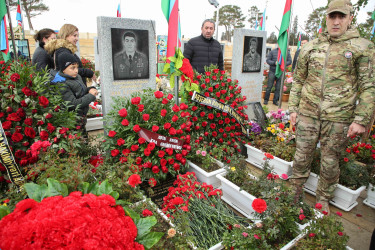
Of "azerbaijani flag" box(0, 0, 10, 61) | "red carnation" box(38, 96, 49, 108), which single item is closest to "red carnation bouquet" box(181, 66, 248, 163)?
"red carnation" box(38, 96, 49, 108)

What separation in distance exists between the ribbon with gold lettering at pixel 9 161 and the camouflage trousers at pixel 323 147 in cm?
251

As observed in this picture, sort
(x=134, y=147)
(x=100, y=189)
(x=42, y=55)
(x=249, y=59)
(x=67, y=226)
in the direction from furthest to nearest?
(x=249, y=59) < (x=42, y=55) < (x=134, y=147) < (x=100, y=189) < (x=67, y=226)

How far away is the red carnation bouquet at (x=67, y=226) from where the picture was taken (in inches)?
39.2

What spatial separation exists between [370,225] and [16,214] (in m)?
3.20

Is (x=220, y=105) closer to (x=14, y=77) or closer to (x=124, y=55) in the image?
(x=124, y=55)

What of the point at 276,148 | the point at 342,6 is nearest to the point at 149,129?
the point at 276,148

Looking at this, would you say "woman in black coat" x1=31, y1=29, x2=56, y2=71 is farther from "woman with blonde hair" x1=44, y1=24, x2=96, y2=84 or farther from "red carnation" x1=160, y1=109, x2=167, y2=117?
"red carnation" x1=160, y1=109, x2=167, y2=117

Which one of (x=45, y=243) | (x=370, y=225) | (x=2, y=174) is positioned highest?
(x=45, y=243)

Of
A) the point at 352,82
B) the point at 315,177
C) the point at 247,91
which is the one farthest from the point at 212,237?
the point at 247,91

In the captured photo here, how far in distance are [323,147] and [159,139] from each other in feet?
5.79

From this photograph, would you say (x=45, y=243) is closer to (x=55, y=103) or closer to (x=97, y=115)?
(x=55, y=103)

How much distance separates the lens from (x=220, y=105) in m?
3.49

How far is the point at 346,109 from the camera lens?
2422 mm

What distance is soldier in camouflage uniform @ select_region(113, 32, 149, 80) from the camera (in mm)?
3281
